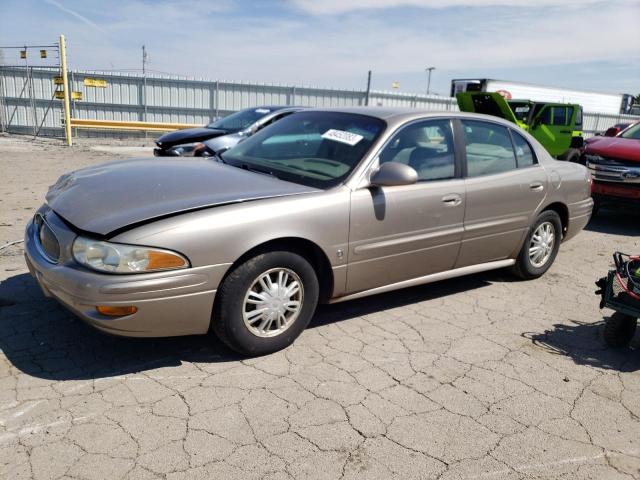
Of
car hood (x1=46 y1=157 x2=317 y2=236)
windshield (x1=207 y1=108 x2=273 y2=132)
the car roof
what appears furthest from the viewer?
windshield (x1=207 y1=108 x2=273 y2=132)

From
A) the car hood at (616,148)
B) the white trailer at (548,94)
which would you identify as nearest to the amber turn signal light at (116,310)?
the car hood at (616,148)

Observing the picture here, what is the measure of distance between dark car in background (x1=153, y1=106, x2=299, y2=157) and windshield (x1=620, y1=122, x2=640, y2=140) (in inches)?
217

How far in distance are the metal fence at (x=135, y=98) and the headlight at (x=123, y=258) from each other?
15.7 m

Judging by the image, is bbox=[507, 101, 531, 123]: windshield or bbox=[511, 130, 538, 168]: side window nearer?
bbox=[511, 130, 538, 168]: side window

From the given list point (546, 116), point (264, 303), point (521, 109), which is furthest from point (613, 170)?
point (521, 109)

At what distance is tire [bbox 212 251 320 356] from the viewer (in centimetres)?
321

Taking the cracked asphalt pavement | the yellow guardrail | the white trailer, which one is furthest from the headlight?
the white trailer

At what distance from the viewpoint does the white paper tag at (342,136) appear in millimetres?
3996

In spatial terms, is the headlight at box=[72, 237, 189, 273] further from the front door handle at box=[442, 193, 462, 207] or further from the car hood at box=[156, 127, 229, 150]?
the car hood at box=[156, 127, 229, 150]

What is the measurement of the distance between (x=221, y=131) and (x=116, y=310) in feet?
25.6

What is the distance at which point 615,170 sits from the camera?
7.82m

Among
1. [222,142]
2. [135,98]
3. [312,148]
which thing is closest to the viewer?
[312,148]

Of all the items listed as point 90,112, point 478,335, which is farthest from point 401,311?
point 90,112

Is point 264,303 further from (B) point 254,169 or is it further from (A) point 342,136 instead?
(A) point 342,136
